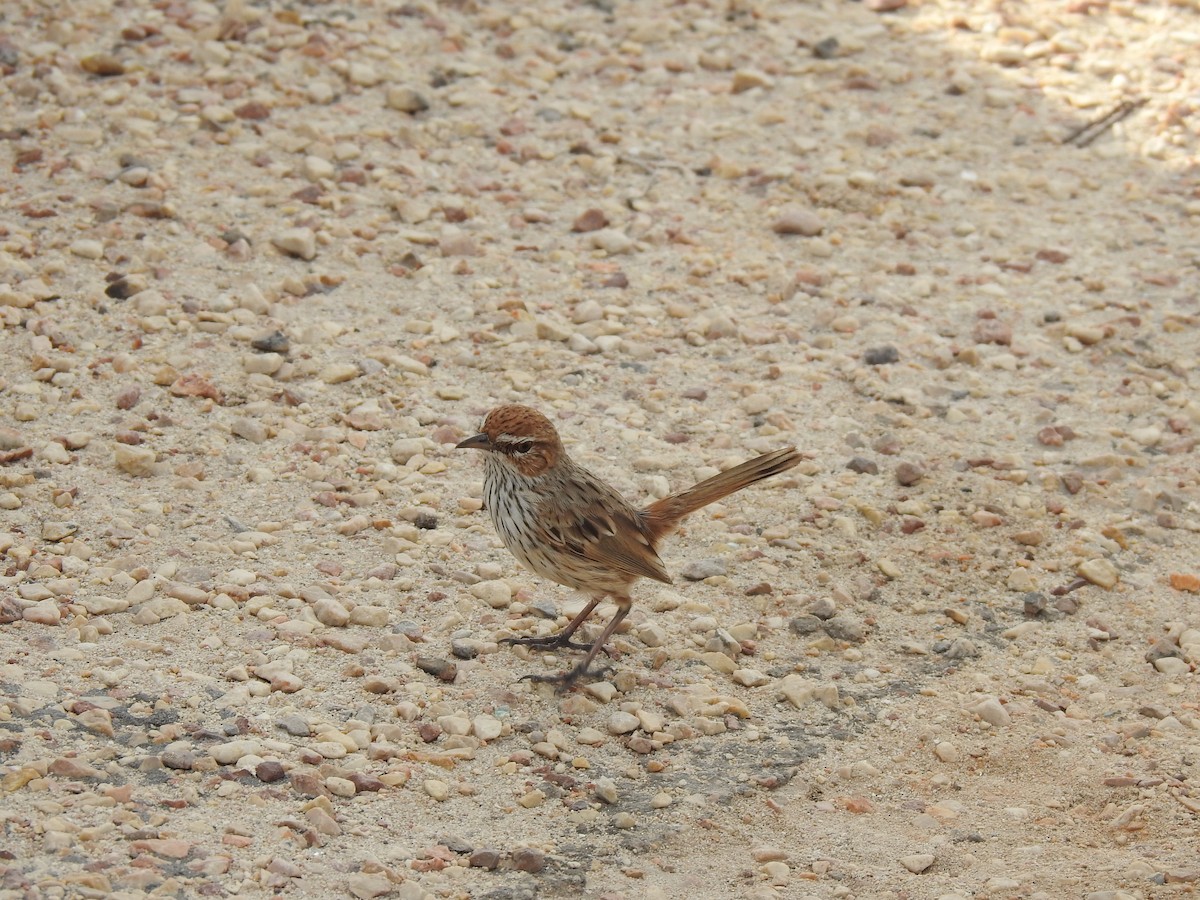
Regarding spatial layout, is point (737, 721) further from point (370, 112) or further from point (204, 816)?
point (370, 112)

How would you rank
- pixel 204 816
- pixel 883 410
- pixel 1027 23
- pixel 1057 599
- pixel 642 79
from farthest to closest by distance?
pixel 1027 23 < pixel 642 79 < pixel 883 410 < pixel 1057 599 < pixel 204 816

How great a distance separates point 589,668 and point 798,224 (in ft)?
12.1

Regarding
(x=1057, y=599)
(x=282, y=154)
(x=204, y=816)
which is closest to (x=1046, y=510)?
(x=1057, y=599)

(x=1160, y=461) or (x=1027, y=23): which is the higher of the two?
(x=1027, y=23)

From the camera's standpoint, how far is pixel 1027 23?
33.4 feet

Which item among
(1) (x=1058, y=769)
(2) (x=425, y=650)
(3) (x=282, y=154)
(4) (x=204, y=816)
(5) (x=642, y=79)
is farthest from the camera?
(5) (x=642, y=79)

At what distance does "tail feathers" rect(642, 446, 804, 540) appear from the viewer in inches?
218

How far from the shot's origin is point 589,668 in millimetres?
5469

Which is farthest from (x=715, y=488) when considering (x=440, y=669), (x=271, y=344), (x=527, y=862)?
(x=271, y=344)

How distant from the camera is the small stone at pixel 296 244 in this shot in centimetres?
743

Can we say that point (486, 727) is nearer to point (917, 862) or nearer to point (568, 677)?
point (568, 677)

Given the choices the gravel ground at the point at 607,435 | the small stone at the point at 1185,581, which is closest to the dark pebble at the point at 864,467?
the gravel ground at the point at 607,435

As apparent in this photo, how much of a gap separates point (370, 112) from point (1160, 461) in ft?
16.2

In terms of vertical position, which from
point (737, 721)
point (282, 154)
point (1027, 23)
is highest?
point (1027, 23)
